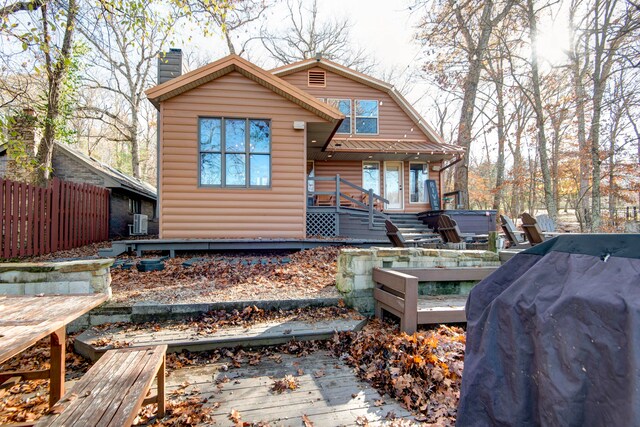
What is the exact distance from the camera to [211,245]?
318 inches

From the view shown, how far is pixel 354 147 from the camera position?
13.0 meters

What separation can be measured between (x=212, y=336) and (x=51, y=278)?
1.99 m

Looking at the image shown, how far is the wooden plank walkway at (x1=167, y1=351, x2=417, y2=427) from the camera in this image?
2584 millimetres

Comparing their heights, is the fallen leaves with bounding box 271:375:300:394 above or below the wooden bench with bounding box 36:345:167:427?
below

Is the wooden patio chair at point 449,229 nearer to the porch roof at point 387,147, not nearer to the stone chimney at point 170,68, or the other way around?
the porch roof at point 387,147

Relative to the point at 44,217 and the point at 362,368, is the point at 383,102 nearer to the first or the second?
the point at 44,217

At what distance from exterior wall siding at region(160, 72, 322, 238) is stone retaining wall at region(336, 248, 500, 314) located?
3.97 m

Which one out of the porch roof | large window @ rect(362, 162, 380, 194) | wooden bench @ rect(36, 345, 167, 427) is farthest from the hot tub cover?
large window @ rect(362, 162, 380, 194)

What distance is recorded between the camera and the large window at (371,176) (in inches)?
568

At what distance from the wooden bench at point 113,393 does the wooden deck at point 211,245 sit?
214 inches

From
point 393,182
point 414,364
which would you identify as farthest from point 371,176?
point 414,364

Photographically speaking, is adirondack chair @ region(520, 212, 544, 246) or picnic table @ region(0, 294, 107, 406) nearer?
picnic table @ region(0, 294, 107, 406)

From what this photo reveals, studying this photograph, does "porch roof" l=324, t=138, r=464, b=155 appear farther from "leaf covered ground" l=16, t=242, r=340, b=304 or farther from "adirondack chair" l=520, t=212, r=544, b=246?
"leaf covered ground" l=16, t=242, r=340, b=304

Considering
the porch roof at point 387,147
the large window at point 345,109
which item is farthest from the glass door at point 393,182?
the large window at point 345,109
